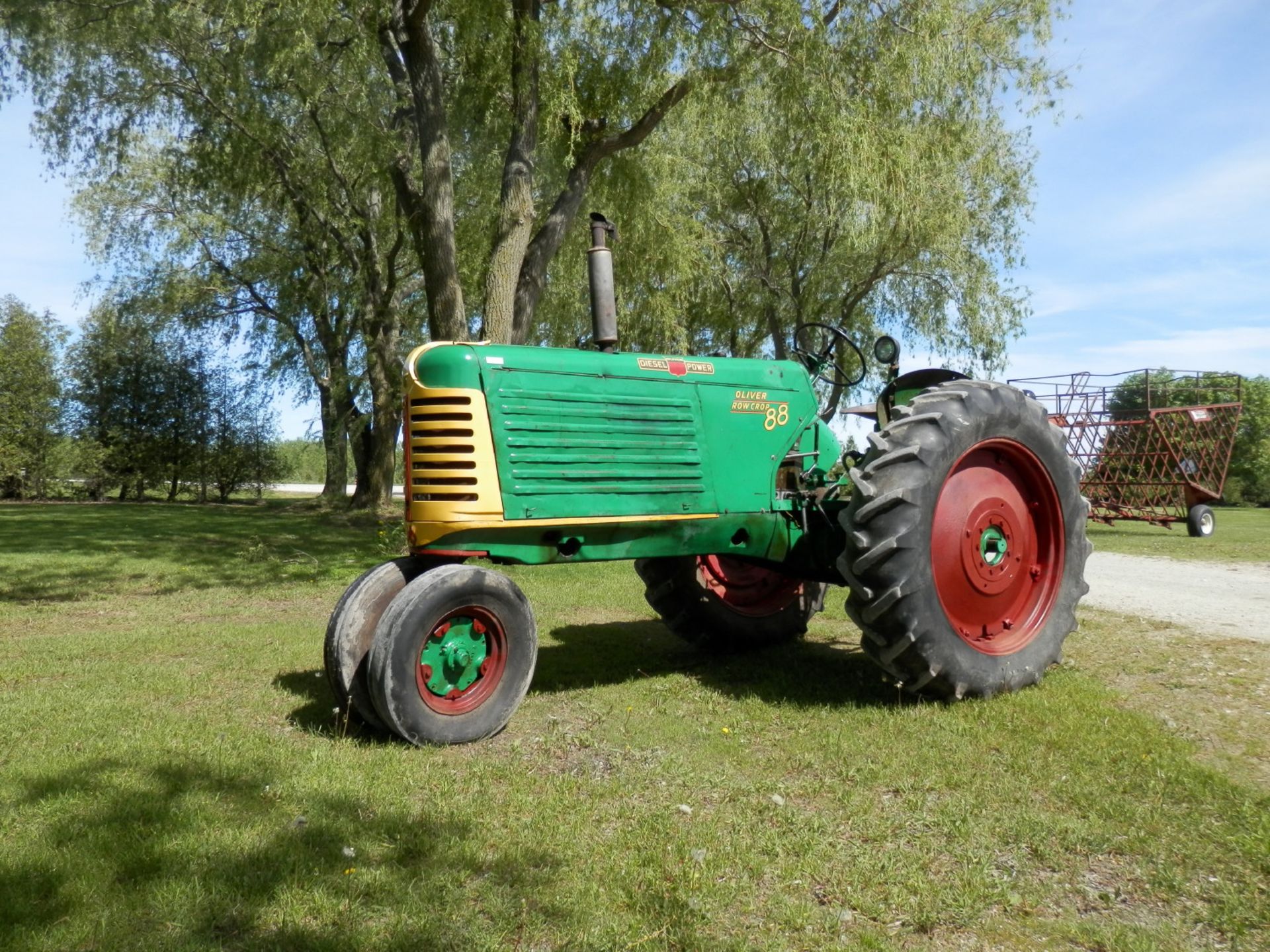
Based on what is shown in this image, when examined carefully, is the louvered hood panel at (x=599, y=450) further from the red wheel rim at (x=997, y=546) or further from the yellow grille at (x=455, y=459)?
the red wheel rim at (x=997, y=546)

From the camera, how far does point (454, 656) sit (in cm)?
450

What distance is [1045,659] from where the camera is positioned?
17.7 feet

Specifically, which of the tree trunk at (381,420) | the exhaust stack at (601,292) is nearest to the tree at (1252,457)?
the tree trunk at (381,420)

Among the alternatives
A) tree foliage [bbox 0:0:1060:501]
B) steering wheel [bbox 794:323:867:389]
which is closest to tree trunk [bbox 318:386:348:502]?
tree foliage [bbox 0:0:1060:501]

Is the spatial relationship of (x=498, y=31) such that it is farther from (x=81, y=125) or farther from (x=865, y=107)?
(x=81, y=125)

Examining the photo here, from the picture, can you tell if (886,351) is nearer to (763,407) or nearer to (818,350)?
(818,350)

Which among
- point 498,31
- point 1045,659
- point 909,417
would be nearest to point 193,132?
point 498,31

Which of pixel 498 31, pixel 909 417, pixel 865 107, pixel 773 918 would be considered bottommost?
pixel 773 918

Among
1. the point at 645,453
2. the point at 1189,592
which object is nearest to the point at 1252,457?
the point at 1189,592

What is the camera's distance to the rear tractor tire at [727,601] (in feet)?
21.1

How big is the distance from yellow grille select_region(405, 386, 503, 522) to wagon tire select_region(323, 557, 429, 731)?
0.44m

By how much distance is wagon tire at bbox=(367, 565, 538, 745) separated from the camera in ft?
13.9

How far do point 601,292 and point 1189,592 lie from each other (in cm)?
682

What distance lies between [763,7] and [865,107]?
5.71 ft
